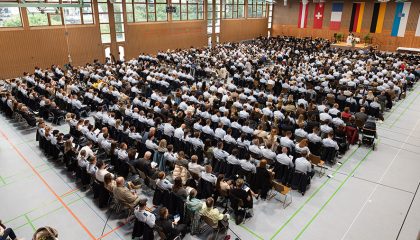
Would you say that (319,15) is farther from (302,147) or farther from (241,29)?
(302,147)

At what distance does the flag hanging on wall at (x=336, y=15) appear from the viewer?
131 ft

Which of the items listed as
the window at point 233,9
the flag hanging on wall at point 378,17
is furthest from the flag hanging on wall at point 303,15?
the flag hanging on wall at point 378,17

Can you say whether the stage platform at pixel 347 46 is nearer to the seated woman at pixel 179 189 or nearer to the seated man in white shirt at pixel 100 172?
the seated woman at pixel 179 189

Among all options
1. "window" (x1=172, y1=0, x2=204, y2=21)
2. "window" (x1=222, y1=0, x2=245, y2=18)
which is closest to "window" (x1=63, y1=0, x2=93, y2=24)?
"window" (x1=172, y1=0, x2=204, y2=21)

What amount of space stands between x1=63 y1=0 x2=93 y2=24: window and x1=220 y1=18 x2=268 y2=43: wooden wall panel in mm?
17340

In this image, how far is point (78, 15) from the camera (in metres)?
25.2

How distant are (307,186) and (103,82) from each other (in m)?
13.0

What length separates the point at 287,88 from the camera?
18.3m

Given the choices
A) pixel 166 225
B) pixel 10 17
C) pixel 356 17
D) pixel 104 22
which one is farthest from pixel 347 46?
pixel 166 225

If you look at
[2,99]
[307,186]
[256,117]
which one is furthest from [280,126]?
[2,99]

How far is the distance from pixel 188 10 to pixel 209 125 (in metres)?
25.3

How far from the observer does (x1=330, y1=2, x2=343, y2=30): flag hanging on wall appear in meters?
39.9

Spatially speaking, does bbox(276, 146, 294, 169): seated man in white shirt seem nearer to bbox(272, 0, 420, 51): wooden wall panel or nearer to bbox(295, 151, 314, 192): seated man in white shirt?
bbox(295, 151, 314, 192): seated man in white shirt

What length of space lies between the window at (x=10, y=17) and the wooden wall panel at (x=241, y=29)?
74.9 feet
